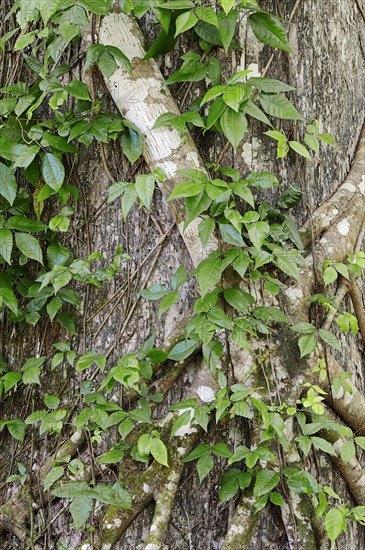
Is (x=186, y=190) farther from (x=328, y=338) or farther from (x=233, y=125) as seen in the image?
(x=328, y=338)

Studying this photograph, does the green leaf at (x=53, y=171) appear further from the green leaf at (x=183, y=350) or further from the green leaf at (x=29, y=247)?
the green leaf at (x=183, y=350)

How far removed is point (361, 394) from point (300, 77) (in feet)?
3.66

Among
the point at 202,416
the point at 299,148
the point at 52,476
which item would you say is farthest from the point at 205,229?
the point at 52,476

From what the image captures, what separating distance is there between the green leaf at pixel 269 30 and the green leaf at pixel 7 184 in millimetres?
902

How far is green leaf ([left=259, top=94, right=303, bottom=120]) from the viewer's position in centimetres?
222

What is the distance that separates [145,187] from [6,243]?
54 cm

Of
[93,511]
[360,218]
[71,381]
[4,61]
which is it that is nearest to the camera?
[93,511]

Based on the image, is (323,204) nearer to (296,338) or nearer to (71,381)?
(296,338)

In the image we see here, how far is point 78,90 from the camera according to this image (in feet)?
7.37

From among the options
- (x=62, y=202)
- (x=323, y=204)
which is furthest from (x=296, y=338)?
(x=62, y=202)

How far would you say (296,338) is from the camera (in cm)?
225

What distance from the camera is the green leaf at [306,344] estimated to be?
2158 mm

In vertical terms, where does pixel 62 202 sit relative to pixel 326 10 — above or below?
below

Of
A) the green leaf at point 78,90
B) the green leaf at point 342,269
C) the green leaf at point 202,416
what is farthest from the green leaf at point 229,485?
the green leaf at point 78,90
